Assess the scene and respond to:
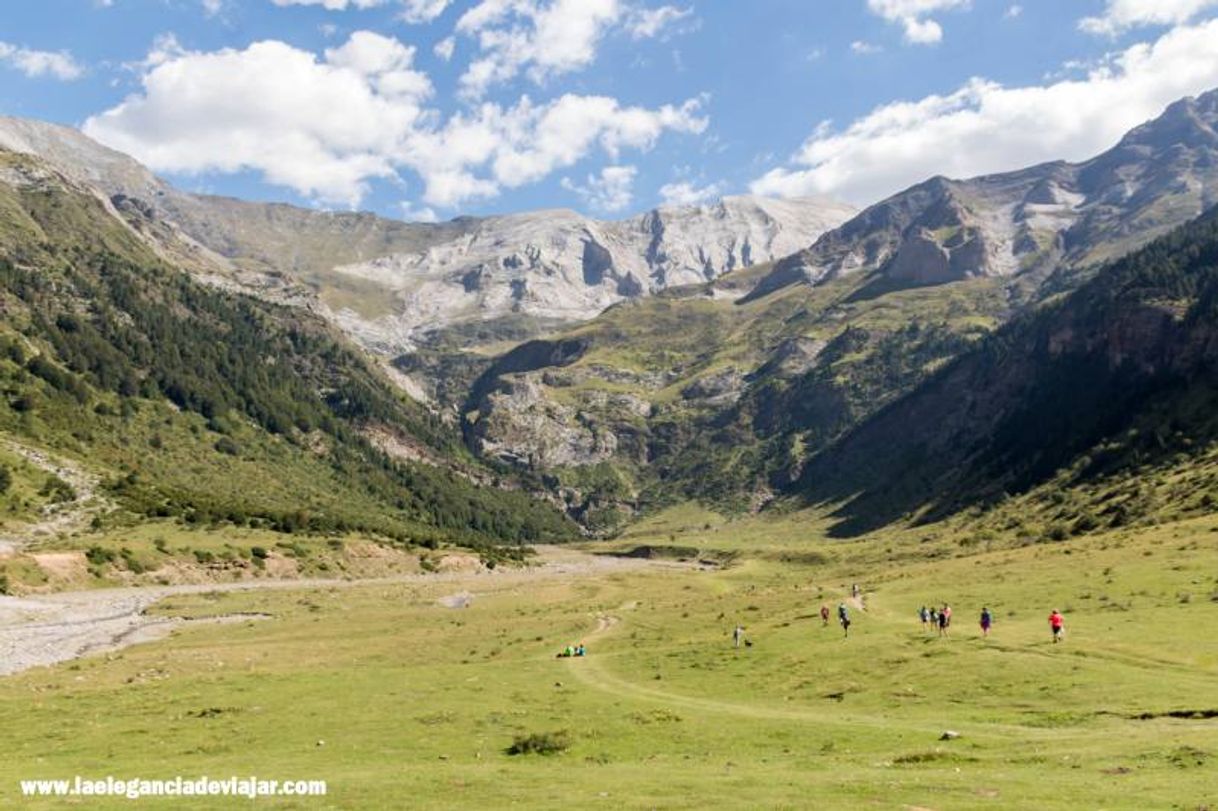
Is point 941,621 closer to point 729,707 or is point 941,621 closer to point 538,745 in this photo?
point 729,707

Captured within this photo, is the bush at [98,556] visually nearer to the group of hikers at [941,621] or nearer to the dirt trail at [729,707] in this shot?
the dirt trail at [729,707]

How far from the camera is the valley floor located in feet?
91.4

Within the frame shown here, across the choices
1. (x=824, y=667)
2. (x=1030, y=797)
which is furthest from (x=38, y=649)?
(x=1030, y=797)

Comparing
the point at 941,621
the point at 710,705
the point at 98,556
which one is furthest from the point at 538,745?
the point at 98,556

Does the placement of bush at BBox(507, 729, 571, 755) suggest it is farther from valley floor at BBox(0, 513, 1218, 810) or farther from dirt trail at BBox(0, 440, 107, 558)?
dirt trail at BBox(0, 440, 107, 558)

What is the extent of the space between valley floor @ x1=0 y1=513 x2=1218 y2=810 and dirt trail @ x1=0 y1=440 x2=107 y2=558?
224ft

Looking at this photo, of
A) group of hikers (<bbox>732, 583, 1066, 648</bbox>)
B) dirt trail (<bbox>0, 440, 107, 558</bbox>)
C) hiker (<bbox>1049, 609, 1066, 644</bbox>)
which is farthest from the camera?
dirt trail (<bbox>0, 440, 107, 558</bbox>)

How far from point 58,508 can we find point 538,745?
155 m

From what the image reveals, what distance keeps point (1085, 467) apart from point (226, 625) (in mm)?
191020

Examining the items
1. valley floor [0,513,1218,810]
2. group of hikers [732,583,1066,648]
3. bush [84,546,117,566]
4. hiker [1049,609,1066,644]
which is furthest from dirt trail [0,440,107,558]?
hiker [1049,609,1066,644]

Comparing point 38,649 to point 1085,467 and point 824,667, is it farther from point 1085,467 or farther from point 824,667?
point 1085,467

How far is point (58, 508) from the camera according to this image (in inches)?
6083

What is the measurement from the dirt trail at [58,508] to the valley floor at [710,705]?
68238mm

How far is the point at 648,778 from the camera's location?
3020 centimetres
